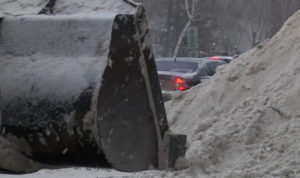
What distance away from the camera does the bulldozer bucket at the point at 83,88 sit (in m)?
4.10

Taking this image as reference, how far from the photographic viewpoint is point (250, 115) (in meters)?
7.99

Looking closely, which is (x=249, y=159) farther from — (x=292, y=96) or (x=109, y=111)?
(x=109, y=111)

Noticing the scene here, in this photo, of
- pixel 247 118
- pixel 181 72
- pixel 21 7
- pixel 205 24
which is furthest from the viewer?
pixel 205 24

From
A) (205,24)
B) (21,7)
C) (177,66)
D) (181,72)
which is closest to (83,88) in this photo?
(21,7)

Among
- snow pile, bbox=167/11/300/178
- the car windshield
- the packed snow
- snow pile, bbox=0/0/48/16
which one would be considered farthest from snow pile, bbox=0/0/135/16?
the car windshield

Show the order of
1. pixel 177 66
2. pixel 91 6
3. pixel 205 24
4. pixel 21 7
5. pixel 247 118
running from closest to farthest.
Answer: pixel 91 6 < pixel 21 7 < pixel 247 118 < pixel 177 66 < pixel 205 24

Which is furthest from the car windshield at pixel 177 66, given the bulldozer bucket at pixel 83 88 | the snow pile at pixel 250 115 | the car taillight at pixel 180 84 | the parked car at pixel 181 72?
the bulldozer bucket at pixel 83 88

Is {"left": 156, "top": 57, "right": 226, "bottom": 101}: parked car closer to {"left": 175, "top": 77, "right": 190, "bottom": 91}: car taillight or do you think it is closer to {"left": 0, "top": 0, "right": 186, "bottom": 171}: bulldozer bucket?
{"left": 175, "top": 77, "right": 190, "bottom": 91}: car taillight

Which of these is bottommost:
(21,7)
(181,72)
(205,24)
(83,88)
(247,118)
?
(205,24)

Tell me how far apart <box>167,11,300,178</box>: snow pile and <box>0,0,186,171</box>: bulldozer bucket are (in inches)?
119

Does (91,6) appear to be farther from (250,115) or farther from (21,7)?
(250,115)

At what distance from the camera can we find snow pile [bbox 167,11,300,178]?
737cm

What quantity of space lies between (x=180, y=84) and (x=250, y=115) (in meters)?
6.54

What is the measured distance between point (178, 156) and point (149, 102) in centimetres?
49
